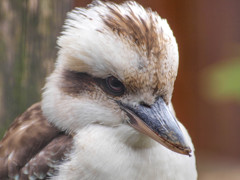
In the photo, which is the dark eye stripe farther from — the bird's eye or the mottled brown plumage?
the mottled brown plumage

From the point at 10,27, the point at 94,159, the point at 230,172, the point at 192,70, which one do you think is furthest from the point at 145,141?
the point at 230,172

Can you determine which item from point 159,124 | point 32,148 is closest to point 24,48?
point 32,148

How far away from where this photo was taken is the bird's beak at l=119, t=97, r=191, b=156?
3.06 metres

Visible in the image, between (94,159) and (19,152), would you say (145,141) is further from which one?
(19,152)

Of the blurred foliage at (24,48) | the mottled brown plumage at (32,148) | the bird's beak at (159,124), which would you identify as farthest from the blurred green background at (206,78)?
the bird's beak at (159,124)

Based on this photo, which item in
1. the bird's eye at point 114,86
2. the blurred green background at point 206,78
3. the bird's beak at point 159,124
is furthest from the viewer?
the blurred green background at point 206,78

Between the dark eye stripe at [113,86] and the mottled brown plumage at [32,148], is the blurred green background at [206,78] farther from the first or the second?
the dark eye stripe at [113,86]

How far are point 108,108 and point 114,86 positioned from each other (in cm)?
15

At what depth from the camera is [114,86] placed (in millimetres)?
3256

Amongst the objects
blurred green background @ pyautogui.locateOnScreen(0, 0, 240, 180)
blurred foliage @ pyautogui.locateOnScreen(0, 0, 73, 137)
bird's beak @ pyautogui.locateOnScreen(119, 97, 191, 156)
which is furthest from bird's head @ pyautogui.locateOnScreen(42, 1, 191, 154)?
blurred green background @ pyautogui.locateOnScreen(0, 0, 240, 180)

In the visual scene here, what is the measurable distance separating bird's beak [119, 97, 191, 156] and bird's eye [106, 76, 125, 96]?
0.25 ft

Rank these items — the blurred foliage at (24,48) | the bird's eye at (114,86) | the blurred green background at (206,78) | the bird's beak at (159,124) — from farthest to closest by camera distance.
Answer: the blurred green background at (206,78) → the blurred foliage at (24,48) → the bird's eye at (114,86) → the bird's beak at (159,124)

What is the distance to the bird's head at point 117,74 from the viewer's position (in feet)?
10.3

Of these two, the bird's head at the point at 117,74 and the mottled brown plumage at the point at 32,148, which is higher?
the bird's head at the point at 117,74
